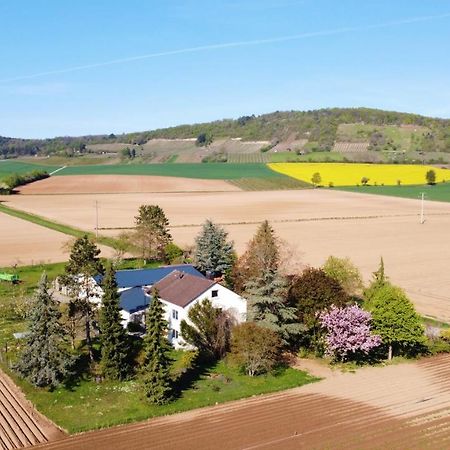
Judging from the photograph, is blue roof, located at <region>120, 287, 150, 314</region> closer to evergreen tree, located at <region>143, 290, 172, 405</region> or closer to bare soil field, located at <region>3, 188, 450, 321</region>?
evergreen tree, located at <region>143, 290, 172, 405</region>

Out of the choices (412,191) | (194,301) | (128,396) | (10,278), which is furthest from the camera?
(412,191)

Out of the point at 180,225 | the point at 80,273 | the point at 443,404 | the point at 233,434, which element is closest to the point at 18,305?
the point at 80,273

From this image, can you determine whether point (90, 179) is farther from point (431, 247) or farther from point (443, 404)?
point (443, 404)

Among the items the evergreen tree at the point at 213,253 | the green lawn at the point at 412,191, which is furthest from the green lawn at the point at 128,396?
the green lawn at the point at 412,191

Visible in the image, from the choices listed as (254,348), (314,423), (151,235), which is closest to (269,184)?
(151,235)

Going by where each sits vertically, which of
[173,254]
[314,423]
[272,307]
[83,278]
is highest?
[83,278]

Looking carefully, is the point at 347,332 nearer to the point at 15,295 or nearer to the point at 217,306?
the point at 217,306

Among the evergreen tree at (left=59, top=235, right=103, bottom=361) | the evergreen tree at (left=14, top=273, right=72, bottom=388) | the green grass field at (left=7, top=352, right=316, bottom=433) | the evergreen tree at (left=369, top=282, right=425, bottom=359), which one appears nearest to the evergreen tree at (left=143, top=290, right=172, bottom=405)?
the green grass field at (left=7, top=352, right=316, bottom=433)

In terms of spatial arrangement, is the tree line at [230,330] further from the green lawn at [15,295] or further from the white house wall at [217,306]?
the green lawn at [15,295]
